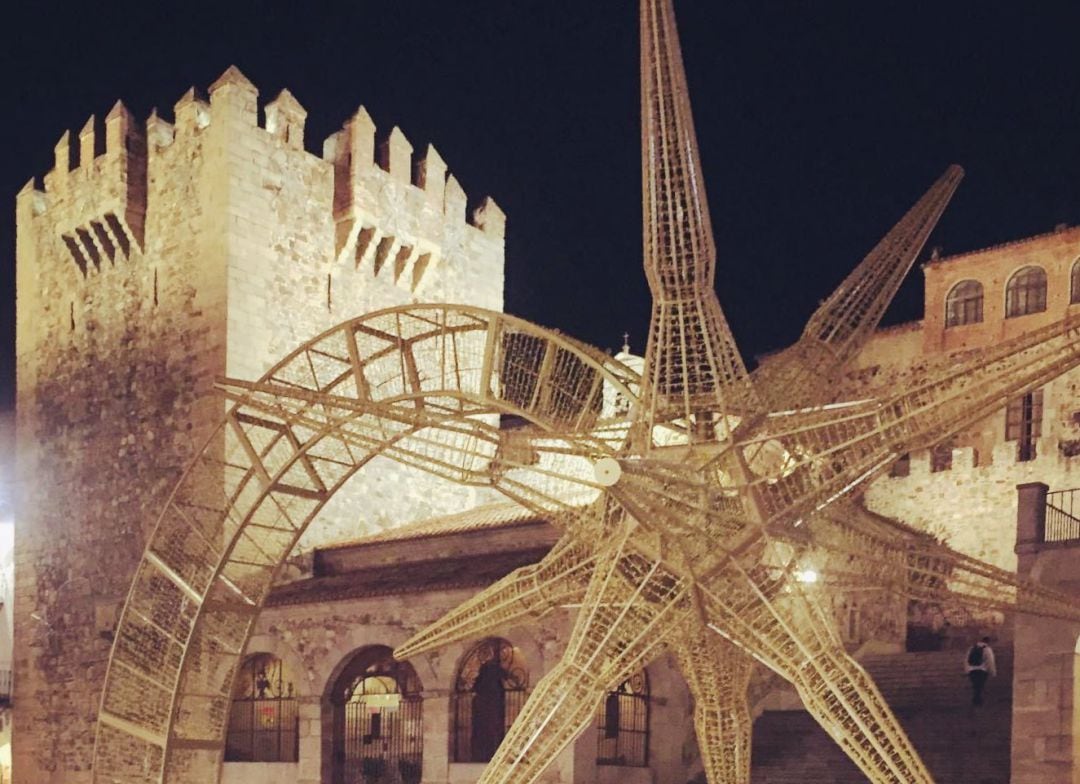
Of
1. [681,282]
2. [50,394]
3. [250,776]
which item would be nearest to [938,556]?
[681,282]

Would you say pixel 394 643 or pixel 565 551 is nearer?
pixel 565 551

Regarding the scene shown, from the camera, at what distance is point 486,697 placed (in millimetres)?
21656

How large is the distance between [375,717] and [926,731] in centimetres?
893

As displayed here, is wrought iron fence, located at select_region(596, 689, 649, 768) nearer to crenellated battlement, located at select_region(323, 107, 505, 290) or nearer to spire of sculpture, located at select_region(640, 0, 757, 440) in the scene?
spire of sculpture, located at select_region(640, 0, 757, 440)

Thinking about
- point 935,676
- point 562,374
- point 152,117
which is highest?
point 152,117

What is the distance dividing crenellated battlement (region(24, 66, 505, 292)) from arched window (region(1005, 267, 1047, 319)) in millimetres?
11526

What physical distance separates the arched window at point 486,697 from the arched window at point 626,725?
54.1 inches

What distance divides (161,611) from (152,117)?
9.82m

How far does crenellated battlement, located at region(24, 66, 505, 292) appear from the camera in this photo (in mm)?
26891

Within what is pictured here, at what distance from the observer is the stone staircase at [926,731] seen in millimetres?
17688

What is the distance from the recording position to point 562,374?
14109 millimetres

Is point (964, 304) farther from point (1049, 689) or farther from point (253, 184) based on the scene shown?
point (1049, 689)

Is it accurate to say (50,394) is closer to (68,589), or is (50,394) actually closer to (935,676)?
(68,589)

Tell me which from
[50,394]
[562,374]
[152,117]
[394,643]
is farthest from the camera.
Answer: [50,394]
